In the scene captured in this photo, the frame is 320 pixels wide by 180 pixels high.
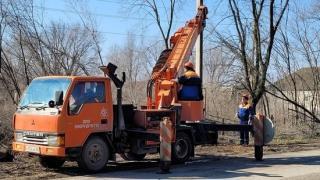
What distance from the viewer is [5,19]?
1955 cm

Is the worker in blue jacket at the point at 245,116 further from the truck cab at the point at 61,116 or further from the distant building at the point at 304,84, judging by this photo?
the distant building at the point at 304,84

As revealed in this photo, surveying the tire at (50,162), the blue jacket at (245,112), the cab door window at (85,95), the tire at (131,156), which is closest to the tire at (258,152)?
the tire at (131,156)

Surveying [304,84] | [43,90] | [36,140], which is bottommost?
[36,140]

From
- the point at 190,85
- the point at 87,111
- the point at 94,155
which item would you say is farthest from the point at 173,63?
the point at 94,155

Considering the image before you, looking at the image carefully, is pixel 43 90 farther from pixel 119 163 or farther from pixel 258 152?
pixel 258 152

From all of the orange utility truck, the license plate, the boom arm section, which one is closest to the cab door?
the orange utility truck

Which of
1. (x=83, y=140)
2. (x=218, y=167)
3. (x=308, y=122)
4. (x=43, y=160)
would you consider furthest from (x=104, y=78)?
(x=308, y=122)

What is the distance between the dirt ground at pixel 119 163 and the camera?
12.7 m

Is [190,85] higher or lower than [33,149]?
higher

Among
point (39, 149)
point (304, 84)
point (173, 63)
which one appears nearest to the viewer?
point (39, 149)

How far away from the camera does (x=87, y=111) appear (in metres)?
12.8

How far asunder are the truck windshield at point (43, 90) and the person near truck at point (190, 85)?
3.70 meters

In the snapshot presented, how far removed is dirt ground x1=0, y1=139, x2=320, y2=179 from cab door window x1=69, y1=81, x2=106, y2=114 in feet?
5.27

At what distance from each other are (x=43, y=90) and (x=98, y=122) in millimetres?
1486
